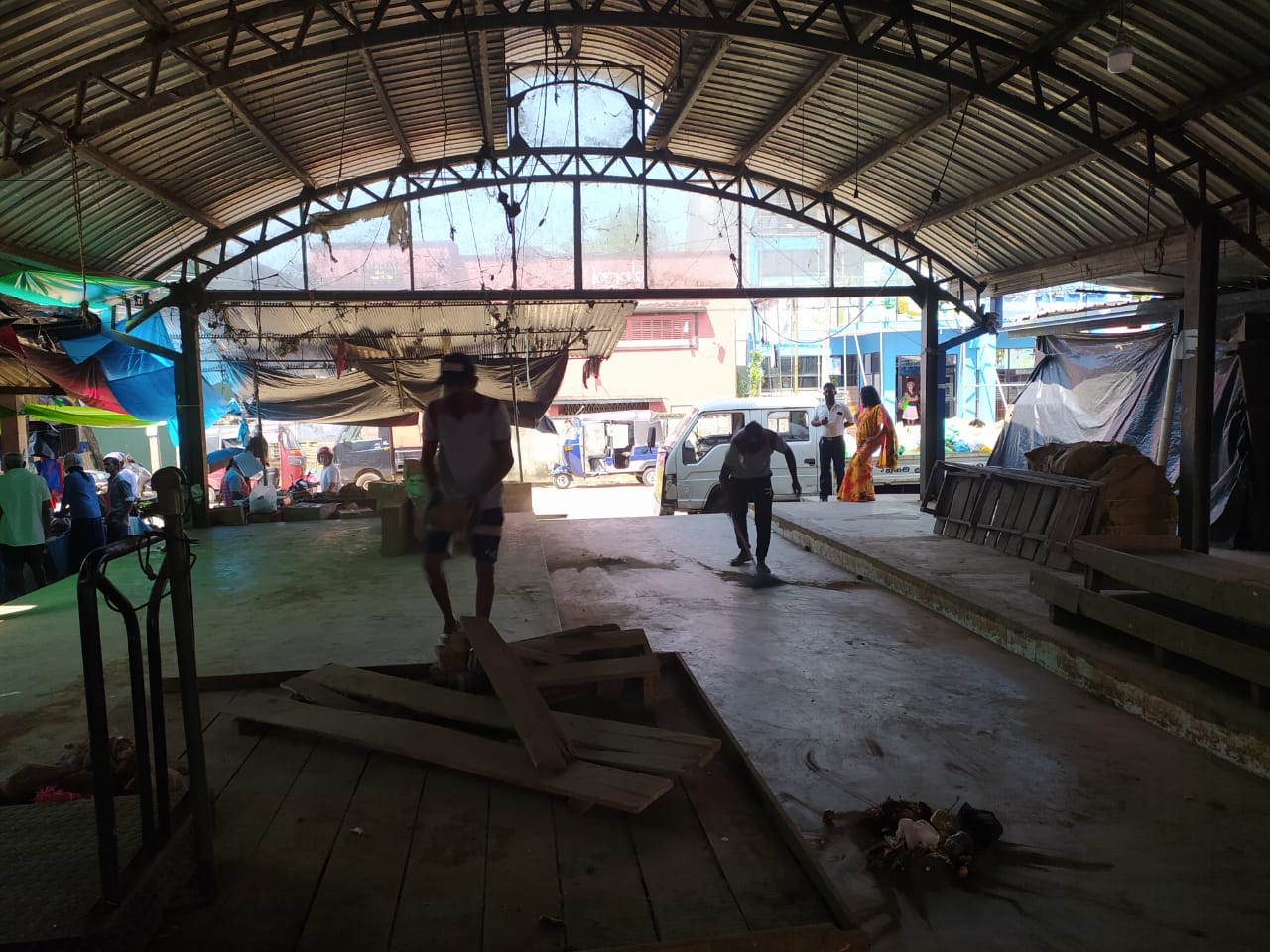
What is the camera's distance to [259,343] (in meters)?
13.1

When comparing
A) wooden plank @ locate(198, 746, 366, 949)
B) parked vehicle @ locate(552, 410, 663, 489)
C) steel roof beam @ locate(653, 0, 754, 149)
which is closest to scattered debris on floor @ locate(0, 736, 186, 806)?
wooden plank @ locate(198, 746, 366, 949)

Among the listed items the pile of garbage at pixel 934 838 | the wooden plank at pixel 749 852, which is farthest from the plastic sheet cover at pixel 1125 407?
the wooden plank at pixel 749 852

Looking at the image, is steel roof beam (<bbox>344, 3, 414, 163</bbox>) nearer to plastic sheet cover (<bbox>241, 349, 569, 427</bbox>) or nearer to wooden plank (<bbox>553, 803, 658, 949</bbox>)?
plastic sheet cover (<bbox>241, 349, 569, 427</bbox>)

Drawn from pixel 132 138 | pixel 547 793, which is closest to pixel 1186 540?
pixel 547 793

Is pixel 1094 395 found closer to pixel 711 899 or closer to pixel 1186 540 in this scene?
pixel 1186 540

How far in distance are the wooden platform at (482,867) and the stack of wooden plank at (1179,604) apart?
A: 2.75 metres

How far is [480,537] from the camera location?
429 cm

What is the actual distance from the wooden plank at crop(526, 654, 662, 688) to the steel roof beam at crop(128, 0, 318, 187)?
622 centimetres

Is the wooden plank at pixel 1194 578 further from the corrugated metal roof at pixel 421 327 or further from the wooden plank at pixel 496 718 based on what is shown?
the corrugated metal roof at pixel 421 327

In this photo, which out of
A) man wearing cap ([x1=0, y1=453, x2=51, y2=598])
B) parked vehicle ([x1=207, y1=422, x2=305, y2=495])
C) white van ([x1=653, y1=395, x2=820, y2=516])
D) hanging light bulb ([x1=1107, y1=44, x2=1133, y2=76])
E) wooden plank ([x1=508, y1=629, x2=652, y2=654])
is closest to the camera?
wooden plank ([x1=508, y1=629, x2=652, y2=654])

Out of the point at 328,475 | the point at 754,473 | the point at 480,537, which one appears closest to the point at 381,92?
the point at 754,473

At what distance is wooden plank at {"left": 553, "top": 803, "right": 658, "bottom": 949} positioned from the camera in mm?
2061

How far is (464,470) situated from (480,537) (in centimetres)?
38

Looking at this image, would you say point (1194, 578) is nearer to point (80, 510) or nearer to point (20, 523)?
point (20, 523)
